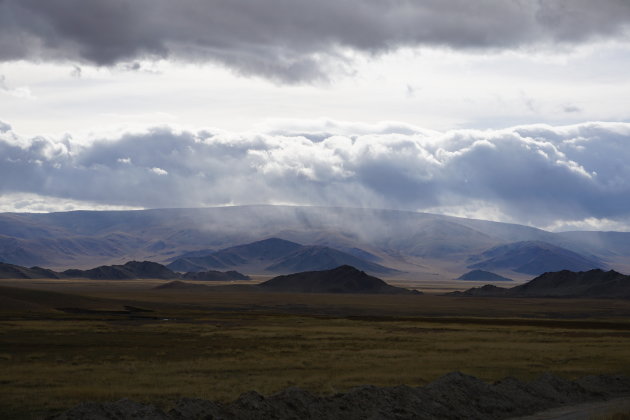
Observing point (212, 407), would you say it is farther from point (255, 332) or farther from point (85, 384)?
point (255, 332)

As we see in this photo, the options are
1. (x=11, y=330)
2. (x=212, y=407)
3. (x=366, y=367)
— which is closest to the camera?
(x=212, y=407)

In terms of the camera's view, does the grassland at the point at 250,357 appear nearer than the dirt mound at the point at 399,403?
No

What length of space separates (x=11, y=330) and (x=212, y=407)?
1785 inches

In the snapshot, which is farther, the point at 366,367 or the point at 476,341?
the point at 476,341

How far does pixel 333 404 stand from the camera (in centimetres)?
2619

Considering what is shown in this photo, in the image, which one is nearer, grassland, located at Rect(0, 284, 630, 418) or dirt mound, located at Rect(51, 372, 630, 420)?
dirt mound, located at Rect(51, 372, 630, 420)

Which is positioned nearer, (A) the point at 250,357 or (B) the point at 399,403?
(B) the point at 399,403

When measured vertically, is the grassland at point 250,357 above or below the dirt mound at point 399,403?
below

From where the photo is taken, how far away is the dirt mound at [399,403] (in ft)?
75.3

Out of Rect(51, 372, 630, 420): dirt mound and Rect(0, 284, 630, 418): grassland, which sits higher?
A: Rect(51, 372, 630, 420): dirt mound

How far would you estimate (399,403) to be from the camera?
2694cm

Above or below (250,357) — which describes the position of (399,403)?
above

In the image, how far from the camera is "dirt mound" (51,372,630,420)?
2294 centimetres

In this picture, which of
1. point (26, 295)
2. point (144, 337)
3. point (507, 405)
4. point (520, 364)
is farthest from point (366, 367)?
point (26, 295)
